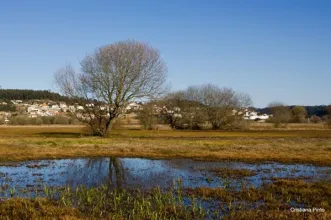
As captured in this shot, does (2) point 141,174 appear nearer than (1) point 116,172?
Yes

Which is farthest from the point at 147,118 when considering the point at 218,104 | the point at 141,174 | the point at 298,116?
the point at 298,116

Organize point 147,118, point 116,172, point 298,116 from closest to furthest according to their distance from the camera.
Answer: point 116,172 < point 147,118 < point 298,116

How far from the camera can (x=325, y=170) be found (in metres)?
24.2

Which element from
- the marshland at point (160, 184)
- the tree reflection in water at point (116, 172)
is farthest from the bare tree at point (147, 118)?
the tree reflection in water at point (116, 172)

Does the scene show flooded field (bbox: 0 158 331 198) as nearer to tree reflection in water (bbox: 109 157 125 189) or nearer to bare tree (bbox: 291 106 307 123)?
tree reflection in water (bbox: 109 157 125 189)

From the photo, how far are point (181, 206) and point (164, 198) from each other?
4.03 feet

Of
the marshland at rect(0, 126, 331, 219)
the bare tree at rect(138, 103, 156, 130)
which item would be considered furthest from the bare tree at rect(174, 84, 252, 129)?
the marshland at rect(0, 126, 331, 219)

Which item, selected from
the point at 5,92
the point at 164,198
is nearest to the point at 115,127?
the point at 164,198

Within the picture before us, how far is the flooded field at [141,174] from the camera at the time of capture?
18.8 m

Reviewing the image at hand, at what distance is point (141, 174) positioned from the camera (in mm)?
22641

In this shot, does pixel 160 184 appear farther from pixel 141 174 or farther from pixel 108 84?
pixel 108 84

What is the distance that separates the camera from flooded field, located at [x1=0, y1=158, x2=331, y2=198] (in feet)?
61.7

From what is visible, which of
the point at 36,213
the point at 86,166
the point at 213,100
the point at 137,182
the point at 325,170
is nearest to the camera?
the point at 36,213

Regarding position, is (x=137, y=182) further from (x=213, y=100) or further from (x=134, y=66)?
(x=213, y=100)
